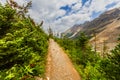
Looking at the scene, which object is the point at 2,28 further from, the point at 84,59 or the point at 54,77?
the point at 84,59

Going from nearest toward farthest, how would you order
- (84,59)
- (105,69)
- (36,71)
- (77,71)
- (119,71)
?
(119,71) < (105,69) < (36,71) < (77,71) < (84,59)

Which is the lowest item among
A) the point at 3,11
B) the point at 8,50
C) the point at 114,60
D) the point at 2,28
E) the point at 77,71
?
the point at 77,71

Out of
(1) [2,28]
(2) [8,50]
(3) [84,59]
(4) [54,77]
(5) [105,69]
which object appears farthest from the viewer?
(3) [84,59]

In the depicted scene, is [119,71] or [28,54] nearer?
[28,54]

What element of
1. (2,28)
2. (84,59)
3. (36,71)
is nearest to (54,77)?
(36,71)

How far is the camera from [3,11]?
45.3ft

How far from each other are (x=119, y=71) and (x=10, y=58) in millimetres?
7779

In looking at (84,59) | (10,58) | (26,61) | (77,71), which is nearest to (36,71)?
(26,61)

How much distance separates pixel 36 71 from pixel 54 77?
7.16 meters

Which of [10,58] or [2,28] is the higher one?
[2,28]

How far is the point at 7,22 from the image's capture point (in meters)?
13.8

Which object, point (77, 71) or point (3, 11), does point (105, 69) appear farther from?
point (77, 71)

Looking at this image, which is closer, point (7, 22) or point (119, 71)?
point (7, 22)

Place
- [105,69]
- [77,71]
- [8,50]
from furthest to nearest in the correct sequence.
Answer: [77,71]
[105,69]
[8,50]
